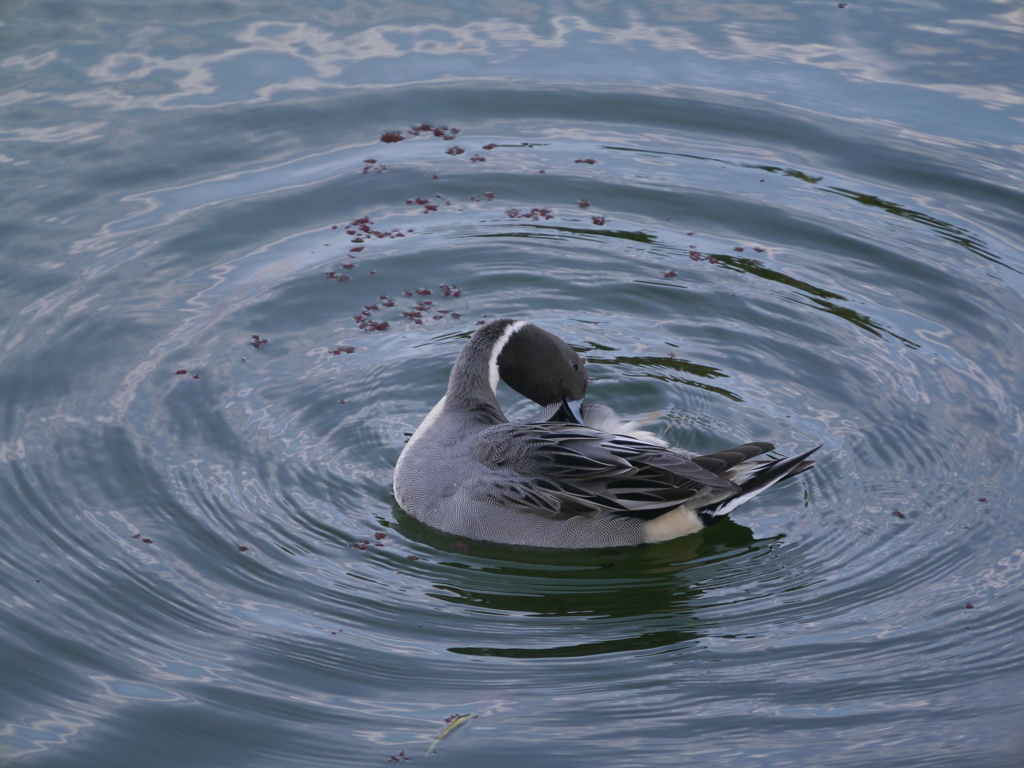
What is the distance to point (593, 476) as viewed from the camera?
694cm

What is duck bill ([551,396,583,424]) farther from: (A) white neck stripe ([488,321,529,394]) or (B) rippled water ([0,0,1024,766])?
(B) rippled water ([0,0,1024,766])

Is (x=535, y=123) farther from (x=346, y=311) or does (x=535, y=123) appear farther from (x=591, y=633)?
(x=591, y=633)

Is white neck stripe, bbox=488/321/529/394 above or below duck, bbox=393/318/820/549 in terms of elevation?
above

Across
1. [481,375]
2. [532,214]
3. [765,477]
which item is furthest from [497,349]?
[532,214]

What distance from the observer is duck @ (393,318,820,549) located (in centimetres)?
691

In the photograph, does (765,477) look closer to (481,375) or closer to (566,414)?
(566,414)

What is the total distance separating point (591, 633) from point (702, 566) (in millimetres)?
1046

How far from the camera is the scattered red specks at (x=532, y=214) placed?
35.4ft

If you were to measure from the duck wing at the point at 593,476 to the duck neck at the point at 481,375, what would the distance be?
644mm

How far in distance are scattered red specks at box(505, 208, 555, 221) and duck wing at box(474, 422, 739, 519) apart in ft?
13.3

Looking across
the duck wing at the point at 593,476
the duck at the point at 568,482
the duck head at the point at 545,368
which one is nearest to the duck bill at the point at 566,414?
the duck head at the point at 545,368

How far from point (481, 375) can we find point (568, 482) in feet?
3.98

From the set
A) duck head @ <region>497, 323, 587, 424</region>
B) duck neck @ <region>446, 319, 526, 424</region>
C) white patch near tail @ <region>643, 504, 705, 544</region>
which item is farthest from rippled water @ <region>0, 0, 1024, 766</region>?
duck head @ <region>497, 323, 587, 424</region>

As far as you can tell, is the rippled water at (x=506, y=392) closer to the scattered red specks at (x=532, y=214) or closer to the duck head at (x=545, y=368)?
the scattered red specks at (x=532, y=214)
